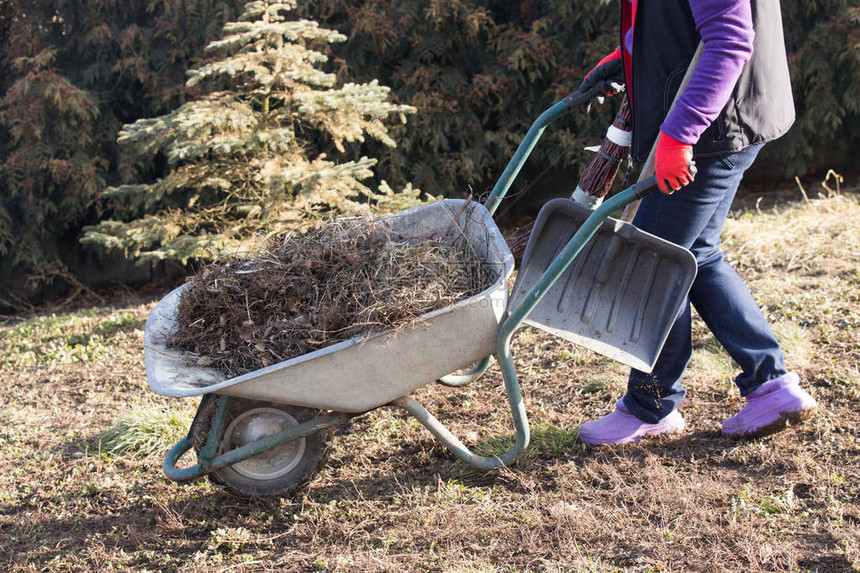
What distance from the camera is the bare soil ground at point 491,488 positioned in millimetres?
2266

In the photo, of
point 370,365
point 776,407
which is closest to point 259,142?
point 370,365

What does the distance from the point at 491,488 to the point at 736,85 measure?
152 centimetres

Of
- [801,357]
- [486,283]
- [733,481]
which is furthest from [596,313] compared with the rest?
[801,357]

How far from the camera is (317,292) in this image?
2518mm

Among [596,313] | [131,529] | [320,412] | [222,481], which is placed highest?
[596,313]

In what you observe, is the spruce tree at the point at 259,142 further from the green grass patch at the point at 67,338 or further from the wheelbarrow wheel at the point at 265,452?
the wheelbarrow wheel at the point at 265,452

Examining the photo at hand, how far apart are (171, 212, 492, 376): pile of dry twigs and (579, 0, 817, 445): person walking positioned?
0.70 metres

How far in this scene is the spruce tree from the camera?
4.36m

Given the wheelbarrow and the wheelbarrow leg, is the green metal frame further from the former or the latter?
the wheelbarrow leg

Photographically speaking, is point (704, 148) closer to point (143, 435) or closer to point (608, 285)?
point (608, 285)

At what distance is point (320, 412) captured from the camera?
2525mm

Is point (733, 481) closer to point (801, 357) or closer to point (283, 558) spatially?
point (801, 357)

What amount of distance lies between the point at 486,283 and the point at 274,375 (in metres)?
0.77

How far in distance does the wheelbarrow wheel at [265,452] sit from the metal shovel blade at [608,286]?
2.81 ft
